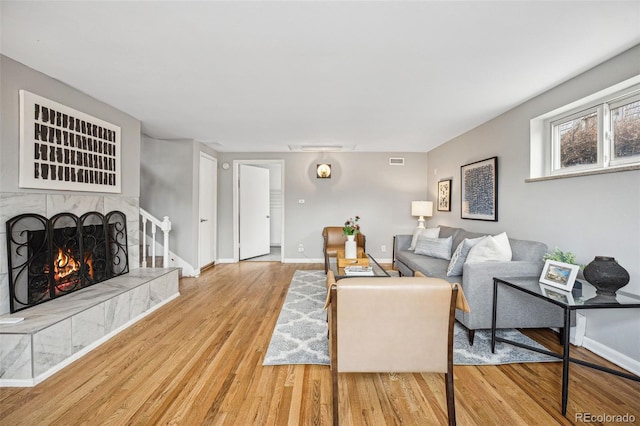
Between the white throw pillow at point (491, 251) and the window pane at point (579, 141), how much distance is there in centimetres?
94

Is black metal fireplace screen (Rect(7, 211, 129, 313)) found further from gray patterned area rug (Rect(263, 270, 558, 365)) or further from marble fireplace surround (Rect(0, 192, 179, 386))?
gray patterned area rug (Rect(263, 270, 558, 365))

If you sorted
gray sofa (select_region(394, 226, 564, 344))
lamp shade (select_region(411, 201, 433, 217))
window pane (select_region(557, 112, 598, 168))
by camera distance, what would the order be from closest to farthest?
gray sofa (select_region(394, 226, 564, 344)) → window pane (select_region(557, 112, 598, 168)) → lamp shade (select_region(411, 201, 433, 217))

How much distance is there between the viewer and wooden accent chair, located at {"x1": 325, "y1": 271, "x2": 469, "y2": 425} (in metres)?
1.49

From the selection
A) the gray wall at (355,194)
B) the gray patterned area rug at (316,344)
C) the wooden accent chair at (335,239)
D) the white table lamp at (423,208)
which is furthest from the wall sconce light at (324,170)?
the gray patterned area rug at (316,344)

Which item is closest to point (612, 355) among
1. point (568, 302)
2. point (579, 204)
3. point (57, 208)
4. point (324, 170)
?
point (568, 302)

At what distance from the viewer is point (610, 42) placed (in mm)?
1927

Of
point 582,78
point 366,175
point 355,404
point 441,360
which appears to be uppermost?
point 582,78

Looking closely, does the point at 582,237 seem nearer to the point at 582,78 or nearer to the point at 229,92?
the point at 582,78

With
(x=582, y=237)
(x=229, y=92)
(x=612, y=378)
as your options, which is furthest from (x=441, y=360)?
(x=229, y=92)

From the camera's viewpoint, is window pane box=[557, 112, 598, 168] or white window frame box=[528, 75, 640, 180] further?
window pane box=[557, 112, 598, 168]

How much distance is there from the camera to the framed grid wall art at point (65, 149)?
229 centimetres

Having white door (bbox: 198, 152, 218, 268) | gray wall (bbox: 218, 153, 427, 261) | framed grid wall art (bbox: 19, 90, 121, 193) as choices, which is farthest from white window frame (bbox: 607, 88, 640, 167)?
white door (bbox: 198, 152, 218, 268)

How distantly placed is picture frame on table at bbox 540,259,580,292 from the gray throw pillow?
63.6 inches

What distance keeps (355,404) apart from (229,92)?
2.82m
